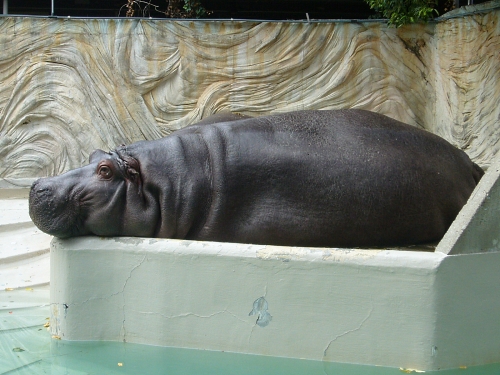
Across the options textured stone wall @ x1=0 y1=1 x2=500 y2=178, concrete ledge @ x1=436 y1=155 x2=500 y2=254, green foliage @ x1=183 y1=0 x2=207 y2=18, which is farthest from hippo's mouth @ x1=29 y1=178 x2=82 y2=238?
green foliage @ x1=183 y1=0 x2=207 y2=18

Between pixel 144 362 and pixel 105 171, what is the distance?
105cm

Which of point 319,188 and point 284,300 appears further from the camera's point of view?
point 319,188

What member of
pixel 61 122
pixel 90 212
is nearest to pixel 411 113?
pixel 61 122

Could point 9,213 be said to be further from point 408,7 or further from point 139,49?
point 408,7

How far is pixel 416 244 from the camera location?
3.82m

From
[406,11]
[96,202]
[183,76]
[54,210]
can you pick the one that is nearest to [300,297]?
[96,202]

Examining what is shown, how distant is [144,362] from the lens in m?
3.00

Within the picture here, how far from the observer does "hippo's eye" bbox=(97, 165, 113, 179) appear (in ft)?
11.5

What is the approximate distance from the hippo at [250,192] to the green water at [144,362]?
1.95 feet

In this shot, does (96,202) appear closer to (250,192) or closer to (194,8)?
(250,192)

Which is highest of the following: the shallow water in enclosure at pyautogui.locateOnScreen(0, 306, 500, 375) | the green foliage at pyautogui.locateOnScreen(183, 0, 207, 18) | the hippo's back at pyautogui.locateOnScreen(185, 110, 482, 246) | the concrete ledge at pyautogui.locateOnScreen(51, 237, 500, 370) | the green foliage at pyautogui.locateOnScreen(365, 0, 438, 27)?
the green foliage at pyautogui.locateOnScreen(365, 0, 438, 27)

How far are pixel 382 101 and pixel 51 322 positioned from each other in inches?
219

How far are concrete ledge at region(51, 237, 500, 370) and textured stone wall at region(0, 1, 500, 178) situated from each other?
460cm

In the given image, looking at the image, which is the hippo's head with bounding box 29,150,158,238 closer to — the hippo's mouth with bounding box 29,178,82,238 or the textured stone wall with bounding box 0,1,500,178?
the hippo's mouth with bounding box 29,178,82,238
